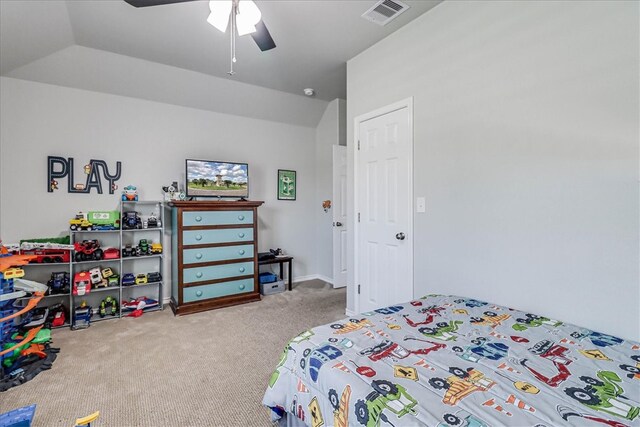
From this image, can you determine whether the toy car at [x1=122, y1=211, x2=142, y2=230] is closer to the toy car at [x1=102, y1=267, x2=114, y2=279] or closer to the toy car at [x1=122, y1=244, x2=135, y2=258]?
the toy car at [x1=122, y1=244, x2=135, y2=258]

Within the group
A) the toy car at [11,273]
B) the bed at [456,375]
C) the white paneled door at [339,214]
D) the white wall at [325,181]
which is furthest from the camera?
the white wall at [325,181]

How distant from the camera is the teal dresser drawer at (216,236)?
3.37 m

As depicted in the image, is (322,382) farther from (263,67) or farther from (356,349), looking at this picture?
(263,67)

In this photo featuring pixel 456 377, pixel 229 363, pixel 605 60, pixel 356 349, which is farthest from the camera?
pixel 229 363

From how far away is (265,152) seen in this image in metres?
4.53

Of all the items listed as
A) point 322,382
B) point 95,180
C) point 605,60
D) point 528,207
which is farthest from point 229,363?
point 605,60

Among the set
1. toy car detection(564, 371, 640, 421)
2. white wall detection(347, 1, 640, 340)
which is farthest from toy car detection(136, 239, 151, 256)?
toy car detection(564, 371, 640, 421)

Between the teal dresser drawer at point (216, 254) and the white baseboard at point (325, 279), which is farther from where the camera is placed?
the white baseboard at point (325, 279)

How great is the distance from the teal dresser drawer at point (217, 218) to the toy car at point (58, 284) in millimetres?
1264

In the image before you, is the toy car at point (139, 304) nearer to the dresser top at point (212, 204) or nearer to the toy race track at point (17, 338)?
the toy race track at point (17, 338)

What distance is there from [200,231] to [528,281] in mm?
3135

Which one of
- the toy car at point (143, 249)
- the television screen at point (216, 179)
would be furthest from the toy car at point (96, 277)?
the television screen at point (216, 179)

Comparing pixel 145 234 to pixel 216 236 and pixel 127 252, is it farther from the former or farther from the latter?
pixel 216 236

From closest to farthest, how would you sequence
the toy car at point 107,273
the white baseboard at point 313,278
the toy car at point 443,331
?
the toy car at point 443,331
the toy car at point 107,273
the white baseboard at point 313,278
